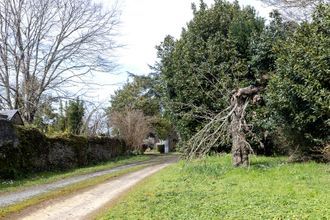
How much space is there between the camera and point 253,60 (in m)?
20.2

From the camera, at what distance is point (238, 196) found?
9156 mm

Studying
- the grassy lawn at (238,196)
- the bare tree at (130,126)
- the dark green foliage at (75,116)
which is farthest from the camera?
the bare tree at (130,126)

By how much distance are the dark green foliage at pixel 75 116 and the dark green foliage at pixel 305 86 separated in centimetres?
2639

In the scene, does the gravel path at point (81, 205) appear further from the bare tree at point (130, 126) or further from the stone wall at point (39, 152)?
the bare tree at point (130, 126)

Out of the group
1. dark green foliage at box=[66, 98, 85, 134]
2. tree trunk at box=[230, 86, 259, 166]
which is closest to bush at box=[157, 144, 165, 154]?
dark green foliage at box=[66, 98, 85, 134]

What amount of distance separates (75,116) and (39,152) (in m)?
20.2

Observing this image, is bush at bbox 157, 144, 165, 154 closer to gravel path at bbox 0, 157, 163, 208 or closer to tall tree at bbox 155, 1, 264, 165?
tall tree at bbox 155, 1, 264, 165

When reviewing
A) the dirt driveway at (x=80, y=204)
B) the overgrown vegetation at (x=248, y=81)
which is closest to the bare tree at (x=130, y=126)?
the overgrown vegetation at (x=248, y=81)

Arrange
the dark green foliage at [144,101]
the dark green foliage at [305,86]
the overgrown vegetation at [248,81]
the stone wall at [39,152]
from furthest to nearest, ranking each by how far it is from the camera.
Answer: the dark green foliage at [144,101]
the stone wall at [39,152]
the overgrown vegetation at [248,81]
the dark green foliage at [305,86]

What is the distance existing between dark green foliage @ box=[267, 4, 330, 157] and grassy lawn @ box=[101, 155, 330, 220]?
1992 mm

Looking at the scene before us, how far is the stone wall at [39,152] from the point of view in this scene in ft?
56.1

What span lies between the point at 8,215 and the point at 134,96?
43348mm

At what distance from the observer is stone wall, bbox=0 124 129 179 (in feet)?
56.1

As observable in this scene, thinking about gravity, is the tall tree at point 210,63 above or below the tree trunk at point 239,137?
above
